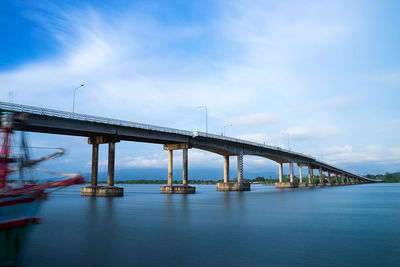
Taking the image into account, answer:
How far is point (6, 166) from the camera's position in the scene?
14289mm

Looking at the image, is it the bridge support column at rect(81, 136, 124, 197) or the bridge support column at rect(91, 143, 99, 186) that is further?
the bridge support column at rect(91, 143, 99, 186)

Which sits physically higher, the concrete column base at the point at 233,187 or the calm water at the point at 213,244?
the concrete column base at the point at 233,187

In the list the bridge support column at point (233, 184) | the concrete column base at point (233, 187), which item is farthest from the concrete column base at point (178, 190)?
the bridge support column at point (233, 184)

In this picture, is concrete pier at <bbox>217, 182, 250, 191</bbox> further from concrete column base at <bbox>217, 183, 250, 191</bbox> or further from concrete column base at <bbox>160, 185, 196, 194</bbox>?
concrete column base at <bbox>160, 185, 196, 194</bbox>

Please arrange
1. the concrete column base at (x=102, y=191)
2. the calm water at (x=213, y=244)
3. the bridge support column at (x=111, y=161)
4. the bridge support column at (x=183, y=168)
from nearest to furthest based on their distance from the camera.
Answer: the calm water at (x=213, y=244) → the concrete column base at (x=102, y=191) → the bridge support column at (x=111, y=161) → the bridge support column at (x=183, y=168)

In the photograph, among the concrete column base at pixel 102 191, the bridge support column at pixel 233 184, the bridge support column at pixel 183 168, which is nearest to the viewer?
the concrete column base at pixel 102 191

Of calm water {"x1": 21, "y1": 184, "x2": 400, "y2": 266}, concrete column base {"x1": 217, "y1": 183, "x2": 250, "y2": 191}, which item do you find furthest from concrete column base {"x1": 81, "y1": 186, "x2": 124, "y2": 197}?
concrete column base {"x1": 217, "y1": 183, "x2": 250, "y2": 191}

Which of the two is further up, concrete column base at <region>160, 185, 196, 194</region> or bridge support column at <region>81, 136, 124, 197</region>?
bridge support column at <region>81, 136, 124, 197</region>

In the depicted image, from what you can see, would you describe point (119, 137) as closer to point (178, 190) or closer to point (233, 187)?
point (178, 190)

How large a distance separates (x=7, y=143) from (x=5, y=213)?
3.69 m

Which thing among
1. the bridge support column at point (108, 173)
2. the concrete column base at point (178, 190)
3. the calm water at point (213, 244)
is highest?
the bridge support column at point (108, 173)

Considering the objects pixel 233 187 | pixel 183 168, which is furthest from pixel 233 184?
pixel 183 168

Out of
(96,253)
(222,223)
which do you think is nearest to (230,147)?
(222,223)

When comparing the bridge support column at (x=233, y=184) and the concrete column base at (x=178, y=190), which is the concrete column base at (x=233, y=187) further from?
the concrete column base at (x=178, y=190)
